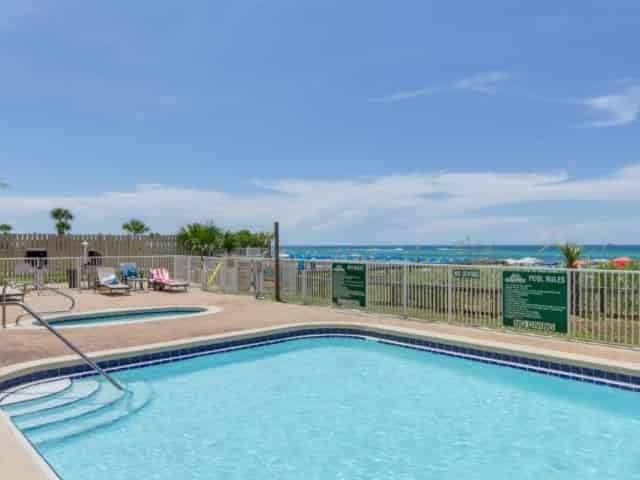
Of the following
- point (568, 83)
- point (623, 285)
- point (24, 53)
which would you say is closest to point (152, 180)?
point (24, 53)

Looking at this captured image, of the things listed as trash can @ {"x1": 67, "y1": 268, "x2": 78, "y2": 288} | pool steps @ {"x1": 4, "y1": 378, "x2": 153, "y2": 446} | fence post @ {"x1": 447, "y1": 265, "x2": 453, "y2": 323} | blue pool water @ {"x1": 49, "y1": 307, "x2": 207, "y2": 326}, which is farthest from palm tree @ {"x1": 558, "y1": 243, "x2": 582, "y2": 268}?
trash can @ {"x1": 67, "y1": 268, "x2": 78, "y2": 288}

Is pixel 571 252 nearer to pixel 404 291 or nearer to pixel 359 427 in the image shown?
pixel 404 291

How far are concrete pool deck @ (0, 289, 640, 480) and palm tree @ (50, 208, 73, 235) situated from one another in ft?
107

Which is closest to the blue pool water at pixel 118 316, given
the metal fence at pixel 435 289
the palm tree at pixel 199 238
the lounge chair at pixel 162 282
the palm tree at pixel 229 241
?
the metal fence at pixel 435 289

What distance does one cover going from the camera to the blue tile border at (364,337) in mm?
5312

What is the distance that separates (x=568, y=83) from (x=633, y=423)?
42.6 ft

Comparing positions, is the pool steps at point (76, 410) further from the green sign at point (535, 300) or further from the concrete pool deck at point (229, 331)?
the green sign at point (535, 300)

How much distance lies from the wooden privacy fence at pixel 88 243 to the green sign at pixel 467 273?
13.4 meters

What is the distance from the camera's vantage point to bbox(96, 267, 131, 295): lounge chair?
503 inches

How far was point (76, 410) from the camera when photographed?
4676mm

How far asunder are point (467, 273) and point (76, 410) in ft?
19.2

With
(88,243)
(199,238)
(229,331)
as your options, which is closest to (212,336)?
(229,331)

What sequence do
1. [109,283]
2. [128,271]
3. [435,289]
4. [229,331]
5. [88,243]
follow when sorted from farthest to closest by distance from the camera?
[88,243], [128,271], [109,283], [435,289], [229,331]

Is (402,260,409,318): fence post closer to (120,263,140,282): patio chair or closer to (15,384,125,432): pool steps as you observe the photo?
(15,384,125,432): pool steps
